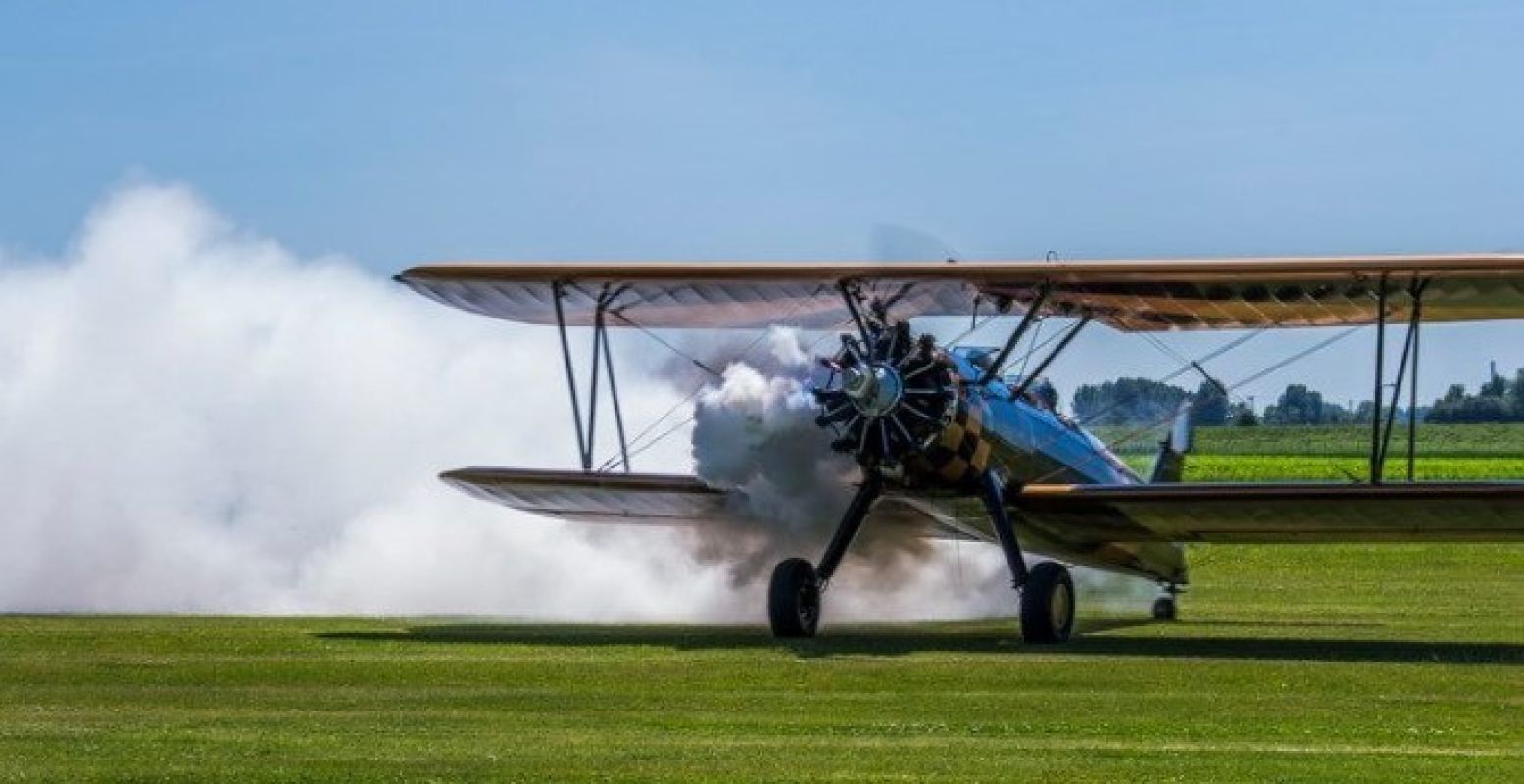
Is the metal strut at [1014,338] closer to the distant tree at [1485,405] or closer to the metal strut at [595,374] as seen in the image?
the metal strut at [595,374]

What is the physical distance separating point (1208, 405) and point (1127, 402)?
32.7 inches

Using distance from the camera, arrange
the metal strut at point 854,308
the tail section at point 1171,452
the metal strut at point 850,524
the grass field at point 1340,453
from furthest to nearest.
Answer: the grass field at point 1340,453, the tail section at point 1171,452, the metal strut at point 850,524, the metal strut at point 854,308

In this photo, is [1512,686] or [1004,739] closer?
[1004,739]

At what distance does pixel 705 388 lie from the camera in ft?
85.9

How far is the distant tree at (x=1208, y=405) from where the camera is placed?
1127 inches

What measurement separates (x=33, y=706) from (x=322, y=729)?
2253mm

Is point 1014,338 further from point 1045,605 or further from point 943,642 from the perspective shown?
point 943,642

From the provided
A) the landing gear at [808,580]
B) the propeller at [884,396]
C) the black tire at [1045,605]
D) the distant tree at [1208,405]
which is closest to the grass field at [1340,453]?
the distant tree at [1208,405]

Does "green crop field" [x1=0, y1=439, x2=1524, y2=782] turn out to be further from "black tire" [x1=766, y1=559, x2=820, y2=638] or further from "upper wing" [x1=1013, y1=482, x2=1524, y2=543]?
"upper wing" [x1=1013, y1=482, x2=1524, y2=543]

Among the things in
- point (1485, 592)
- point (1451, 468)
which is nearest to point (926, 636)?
point (1485, 592)

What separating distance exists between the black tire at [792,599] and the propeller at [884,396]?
1183 mm

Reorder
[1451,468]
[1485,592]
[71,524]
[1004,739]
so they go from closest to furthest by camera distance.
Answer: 1. [1004,739]
2. [71,524]
3. [1485,592]
4. [1451,468]

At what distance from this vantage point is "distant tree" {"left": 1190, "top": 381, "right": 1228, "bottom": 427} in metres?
28.6

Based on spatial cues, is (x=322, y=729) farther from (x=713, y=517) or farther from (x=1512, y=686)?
(x=713, y=517)
